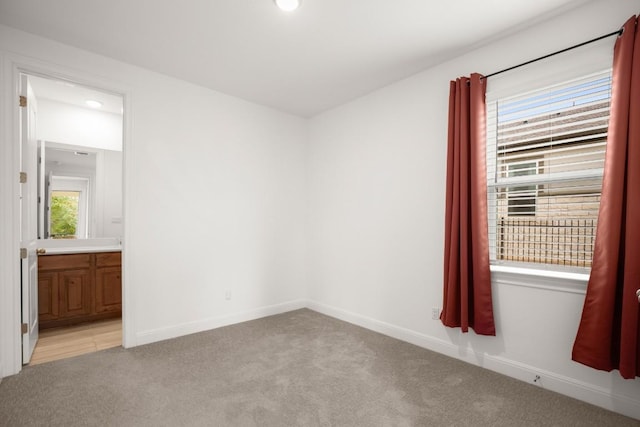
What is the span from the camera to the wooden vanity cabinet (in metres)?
3.61

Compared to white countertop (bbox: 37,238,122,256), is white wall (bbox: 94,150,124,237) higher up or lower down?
higher up

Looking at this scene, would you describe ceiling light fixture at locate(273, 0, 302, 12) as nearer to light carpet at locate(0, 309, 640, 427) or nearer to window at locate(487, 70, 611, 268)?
window at locate(487, 70, 611, 268)

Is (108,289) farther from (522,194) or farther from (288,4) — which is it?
(522,194)

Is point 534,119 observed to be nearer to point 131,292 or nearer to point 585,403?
point 585,403

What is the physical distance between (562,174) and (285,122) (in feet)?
10.5

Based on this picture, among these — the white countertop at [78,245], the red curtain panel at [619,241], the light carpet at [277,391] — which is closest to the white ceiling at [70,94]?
the white countertop at [78,245]

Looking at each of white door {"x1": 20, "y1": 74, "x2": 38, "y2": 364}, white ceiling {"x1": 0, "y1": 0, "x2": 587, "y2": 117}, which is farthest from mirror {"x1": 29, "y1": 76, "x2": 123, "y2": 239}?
→ white ceiling {"x1": 0, "y1": 0, "x2": 587, "y2": 117}

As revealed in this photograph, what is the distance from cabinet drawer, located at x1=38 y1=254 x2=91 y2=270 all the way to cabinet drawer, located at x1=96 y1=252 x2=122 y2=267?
4.0 inches

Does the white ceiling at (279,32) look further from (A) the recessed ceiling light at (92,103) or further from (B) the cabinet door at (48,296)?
(B) the cabinet door at (48,296)

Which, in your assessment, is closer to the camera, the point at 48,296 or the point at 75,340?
the point at 75,340

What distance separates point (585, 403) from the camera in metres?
2.14

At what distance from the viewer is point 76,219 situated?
13.9ft

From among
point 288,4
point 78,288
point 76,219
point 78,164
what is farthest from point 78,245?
point 288,4

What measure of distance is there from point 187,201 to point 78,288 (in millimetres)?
1832
